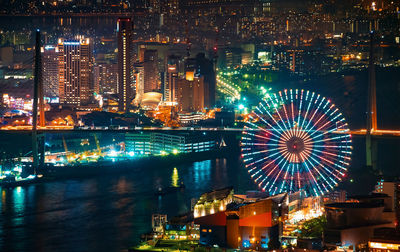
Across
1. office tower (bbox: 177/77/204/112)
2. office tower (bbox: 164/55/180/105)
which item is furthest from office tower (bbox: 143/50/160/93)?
office tower (bbox: 177/77/204/112)

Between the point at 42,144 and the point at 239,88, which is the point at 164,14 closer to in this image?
the point at 239,88

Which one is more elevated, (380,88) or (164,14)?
(164,14)

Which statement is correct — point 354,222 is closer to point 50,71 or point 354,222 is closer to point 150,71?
point 50,71

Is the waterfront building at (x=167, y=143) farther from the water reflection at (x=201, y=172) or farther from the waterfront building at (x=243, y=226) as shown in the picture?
the waterfront building at (x=243, y=226)

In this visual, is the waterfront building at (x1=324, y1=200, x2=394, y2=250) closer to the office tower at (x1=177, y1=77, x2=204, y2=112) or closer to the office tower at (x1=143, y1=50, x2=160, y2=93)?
the office tower at (x1=177, y1=77, x2=204, y2=112)

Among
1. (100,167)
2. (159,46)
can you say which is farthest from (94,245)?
(159,46)

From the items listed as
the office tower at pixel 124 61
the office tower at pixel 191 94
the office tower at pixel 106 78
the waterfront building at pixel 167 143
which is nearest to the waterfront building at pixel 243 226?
the waterfront building at pixel 167 143

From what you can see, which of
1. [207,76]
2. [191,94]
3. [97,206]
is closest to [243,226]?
[97,206]
